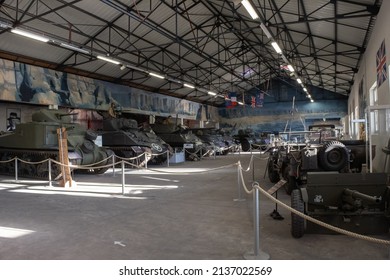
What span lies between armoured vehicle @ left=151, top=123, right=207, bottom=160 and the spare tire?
15407mm

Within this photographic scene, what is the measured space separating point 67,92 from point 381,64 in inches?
681

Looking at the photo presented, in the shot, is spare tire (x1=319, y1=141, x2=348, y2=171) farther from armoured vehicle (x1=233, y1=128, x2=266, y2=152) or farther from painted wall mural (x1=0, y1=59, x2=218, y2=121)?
armoured vehicle (x1=233, y1=128, x2=266, y2=152)

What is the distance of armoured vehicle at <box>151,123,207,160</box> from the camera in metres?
23.3

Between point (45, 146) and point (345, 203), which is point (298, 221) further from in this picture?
point (45, 146)

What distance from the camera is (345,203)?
5.49m

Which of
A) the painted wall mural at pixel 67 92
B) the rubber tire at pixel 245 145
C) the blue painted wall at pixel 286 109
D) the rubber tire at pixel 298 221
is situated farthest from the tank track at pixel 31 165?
the blue painted wall at pixel 286 109

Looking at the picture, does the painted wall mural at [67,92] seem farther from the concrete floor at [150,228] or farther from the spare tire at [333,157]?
the spare tire at [333,157]

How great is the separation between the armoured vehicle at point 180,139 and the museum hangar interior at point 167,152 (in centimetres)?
12

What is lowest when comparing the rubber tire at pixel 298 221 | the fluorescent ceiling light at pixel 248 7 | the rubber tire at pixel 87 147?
the rubber tire at pixel 298 221

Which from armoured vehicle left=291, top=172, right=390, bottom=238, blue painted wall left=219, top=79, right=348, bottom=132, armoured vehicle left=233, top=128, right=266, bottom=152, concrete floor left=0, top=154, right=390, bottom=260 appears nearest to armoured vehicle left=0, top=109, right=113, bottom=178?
concrete floor left=0, top=154, right=390, bottom=260

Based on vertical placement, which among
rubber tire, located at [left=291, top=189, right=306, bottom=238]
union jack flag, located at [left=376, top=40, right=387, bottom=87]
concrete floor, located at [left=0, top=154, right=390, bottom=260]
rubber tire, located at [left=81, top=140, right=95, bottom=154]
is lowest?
concrete floor, located at [left=0, top=154, right=390, bottom=260]

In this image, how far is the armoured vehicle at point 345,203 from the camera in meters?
5.39

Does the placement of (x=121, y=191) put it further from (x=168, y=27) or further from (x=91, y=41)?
(x=168, y=27)

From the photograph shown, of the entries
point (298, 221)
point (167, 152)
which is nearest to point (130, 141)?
point (167, 152)
